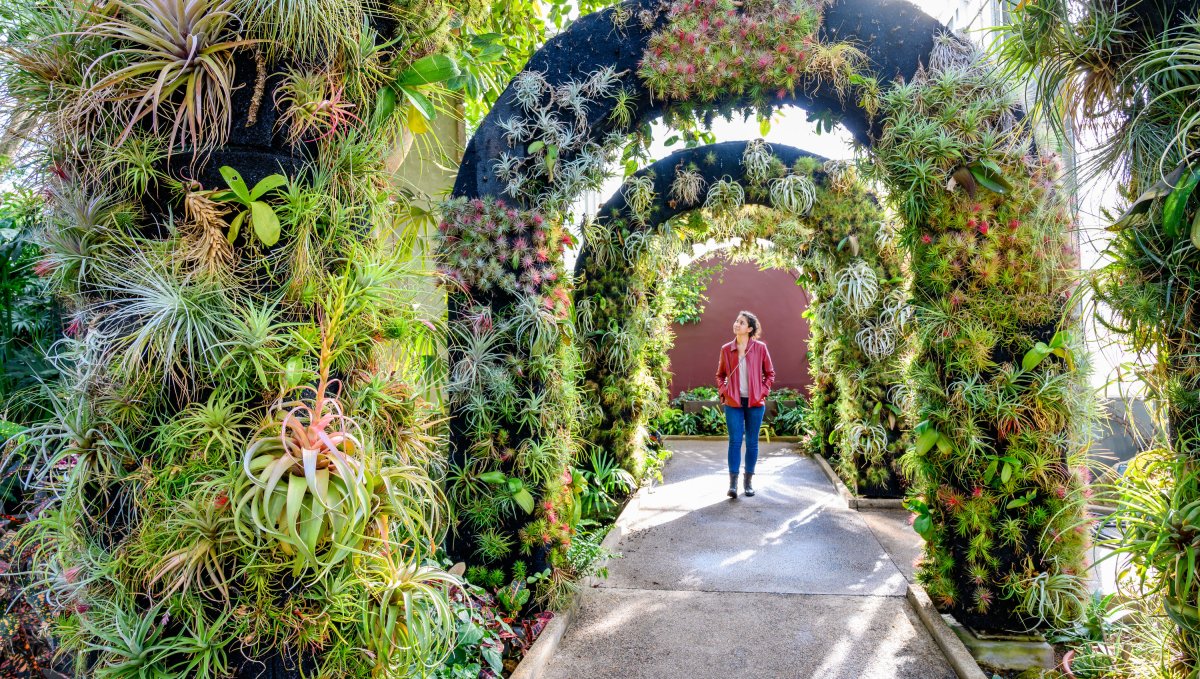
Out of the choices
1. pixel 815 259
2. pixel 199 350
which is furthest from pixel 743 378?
pixel 199 350

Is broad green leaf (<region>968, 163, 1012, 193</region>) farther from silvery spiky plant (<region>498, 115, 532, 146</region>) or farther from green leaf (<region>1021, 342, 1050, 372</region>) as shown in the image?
silvery spiky plant (<region>498, 115, 532, 146</region>)

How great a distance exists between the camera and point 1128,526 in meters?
1.79

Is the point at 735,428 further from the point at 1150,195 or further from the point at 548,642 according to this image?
the point at 1150,195

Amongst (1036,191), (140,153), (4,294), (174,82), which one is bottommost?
(4,294)

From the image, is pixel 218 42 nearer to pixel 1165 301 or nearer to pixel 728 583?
pixel 1165 301

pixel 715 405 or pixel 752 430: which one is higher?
pixel 752 430

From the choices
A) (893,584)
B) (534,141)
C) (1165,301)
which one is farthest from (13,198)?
(893,584)

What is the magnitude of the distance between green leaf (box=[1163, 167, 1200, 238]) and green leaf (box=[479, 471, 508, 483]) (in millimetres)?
2666

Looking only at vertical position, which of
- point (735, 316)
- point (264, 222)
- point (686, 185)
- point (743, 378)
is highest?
point (686, 185)

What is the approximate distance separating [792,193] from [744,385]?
1754 millimetres

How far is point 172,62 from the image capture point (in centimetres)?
127

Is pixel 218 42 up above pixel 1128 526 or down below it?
above

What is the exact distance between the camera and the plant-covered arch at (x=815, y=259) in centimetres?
559

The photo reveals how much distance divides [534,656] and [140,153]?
248 cm
